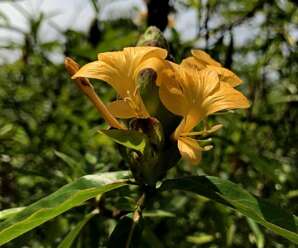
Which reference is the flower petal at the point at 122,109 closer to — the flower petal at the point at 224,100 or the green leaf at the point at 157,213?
the flower petal at the point at 224,100

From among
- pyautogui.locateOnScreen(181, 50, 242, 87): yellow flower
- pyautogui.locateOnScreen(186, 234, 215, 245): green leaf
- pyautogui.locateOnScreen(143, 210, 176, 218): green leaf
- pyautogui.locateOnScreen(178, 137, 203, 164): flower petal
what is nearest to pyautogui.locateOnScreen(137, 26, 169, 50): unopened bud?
pyautogui.locateOnScreen(181, 50, 242, 87): yellow flower

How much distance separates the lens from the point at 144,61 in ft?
3.35

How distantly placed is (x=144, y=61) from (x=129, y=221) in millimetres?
328

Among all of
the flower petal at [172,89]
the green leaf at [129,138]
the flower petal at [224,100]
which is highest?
the flower petal at [172,89]

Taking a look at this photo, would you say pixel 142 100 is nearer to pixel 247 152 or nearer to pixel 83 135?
pixel 247 152

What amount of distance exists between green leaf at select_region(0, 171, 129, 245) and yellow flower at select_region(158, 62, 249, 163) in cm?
16

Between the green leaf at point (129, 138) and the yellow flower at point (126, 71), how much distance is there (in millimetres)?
42

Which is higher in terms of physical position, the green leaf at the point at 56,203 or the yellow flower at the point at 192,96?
the yellow flower at the point at 192,96

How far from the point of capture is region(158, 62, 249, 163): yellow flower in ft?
3.31

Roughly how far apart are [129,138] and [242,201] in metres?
0.23

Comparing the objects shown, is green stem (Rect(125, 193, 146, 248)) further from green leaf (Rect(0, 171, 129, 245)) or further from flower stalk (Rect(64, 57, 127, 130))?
flower stalk (Rect(64, 57, 127, 130))

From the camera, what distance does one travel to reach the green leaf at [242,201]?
95cm

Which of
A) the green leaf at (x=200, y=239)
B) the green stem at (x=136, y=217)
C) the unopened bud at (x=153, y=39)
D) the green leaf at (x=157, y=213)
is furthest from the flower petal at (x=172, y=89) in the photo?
the green leaf at (x=200, y=239)

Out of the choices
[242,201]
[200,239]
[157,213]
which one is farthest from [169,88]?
[200,239]
